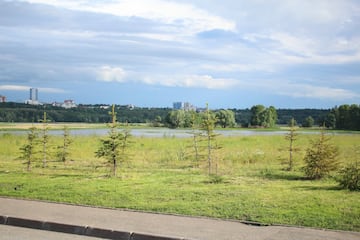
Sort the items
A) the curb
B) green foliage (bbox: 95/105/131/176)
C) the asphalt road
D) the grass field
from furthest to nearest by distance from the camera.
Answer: green foliage (bbox: 95/105/131/176), the grass field, the asphalt road, the curb

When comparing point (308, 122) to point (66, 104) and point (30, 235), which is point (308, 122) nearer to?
point (66, 104)

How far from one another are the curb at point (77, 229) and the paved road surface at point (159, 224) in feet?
0.31

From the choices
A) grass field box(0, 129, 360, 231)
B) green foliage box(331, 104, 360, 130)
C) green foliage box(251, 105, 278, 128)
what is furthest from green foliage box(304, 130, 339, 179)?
green foliage box(251, 105, 278, 128)

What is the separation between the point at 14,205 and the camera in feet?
35.6

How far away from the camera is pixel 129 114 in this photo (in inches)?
3812

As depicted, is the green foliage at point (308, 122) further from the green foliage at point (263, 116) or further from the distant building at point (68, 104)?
the distant building at point (68, 104)

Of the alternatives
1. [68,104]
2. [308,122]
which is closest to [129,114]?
[68,104]

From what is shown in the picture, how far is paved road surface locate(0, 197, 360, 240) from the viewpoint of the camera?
26.6ft

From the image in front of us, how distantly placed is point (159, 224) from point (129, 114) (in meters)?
88.5

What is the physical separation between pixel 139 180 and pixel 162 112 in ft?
362

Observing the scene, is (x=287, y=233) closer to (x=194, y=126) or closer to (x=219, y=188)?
(x=219, y=188)

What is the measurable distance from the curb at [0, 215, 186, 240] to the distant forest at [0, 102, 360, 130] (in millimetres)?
48938

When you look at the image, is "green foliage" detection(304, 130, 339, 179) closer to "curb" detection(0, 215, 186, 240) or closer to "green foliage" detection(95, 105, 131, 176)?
"green foliage" detection(95, 105, 131, 176)

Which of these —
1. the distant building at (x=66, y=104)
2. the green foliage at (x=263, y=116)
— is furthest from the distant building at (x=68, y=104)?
the green foliage at (x=263, y=116)
